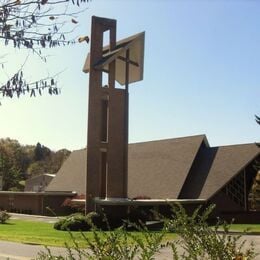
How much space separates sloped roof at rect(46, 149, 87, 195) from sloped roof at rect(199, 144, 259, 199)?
46.3 ft

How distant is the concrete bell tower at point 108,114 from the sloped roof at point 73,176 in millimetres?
14455

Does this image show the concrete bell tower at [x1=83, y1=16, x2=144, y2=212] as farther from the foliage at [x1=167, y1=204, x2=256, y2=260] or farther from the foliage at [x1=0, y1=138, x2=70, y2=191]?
the foliage at [x1=0, y1=138, x2=70, y2=191]

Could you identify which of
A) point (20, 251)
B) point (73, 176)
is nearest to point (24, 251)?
point (20, 251)

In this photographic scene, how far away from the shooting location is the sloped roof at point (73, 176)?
56.3m

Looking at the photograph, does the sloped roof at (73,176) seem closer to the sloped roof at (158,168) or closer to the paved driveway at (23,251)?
the sloped roof at (158,168)

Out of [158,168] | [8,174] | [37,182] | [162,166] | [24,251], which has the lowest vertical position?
[24,251]

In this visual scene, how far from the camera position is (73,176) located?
193 feet

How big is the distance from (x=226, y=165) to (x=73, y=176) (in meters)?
19.6

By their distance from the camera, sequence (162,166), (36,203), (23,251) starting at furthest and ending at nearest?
1. (36,203)
2. (162,166)
3. (23,251)

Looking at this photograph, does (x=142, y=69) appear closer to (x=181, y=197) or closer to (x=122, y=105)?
(x=122, y=105)

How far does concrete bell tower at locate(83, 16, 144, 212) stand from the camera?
126 feet

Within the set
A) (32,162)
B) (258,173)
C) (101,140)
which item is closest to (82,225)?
(101,140)

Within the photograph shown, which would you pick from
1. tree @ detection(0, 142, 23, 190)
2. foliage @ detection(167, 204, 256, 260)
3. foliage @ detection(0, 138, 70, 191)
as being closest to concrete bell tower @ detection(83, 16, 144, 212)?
foliage @ detection(167, 204, 256, 260)

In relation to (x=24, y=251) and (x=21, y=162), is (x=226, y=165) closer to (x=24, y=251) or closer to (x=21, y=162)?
(x=24, y=251)
